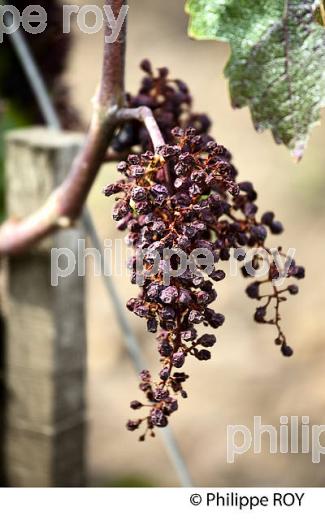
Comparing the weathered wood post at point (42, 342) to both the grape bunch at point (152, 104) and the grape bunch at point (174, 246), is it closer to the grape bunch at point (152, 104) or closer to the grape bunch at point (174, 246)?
the grape bunch at point (152, 104)

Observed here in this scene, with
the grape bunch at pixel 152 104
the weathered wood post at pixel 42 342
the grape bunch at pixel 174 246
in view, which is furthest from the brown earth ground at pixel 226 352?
the grape bunch at pixel 174 246

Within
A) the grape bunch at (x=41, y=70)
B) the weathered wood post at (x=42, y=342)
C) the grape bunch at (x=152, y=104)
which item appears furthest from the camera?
the grape bunch at (x=41, y=70)

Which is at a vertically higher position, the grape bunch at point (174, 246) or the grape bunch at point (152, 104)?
the grape bunch at point (152, 104)

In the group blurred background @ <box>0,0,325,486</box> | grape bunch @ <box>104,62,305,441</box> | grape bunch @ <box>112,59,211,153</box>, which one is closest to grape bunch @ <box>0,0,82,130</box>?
blurred background @ <box>0,0,325,486</box>

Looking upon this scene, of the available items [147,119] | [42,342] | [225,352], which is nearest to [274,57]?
[147,119]

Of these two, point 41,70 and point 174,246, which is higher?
point 41,70

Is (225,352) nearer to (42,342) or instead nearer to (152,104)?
(42,342)
